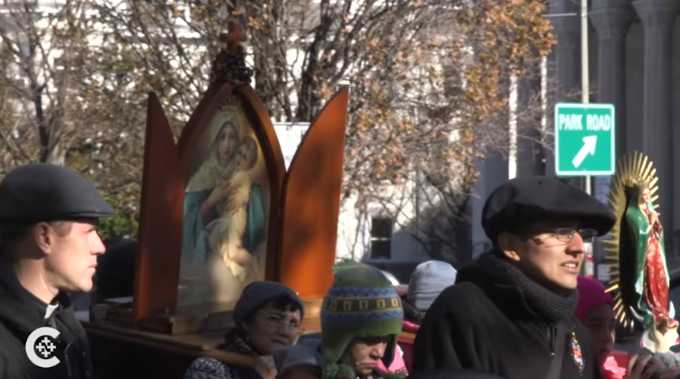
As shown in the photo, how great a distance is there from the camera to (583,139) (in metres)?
17.0

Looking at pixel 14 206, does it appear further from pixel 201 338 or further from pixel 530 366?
pixel 201 338

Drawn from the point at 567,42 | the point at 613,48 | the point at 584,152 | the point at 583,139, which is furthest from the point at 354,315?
the point at 567,42

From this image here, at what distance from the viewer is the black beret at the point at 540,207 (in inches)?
175

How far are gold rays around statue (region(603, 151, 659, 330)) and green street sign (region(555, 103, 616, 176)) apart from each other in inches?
417

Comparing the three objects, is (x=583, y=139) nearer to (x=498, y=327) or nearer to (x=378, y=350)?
(x=378, y=350)

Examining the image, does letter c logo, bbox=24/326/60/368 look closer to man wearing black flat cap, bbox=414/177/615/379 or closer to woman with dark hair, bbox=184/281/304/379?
man wearing black flat cap, bbox=414/177/615/379

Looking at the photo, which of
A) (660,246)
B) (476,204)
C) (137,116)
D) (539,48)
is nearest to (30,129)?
(137,116)

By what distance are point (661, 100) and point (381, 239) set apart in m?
19.0

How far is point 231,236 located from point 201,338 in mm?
845

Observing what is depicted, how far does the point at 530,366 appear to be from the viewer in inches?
172

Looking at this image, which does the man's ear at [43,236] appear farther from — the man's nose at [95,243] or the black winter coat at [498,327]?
the black winter coat at [498,327]

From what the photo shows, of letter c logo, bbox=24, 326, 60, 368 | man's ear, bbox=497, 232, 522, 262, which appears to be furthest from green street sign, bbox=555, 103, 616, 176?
letter c logo, bbox=24, 326, 60, 368

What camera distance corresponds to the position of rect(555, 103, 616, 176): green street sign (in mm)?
16703

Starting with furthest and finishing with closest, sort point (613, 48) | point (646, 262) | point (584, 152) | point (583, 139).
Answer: point (613, 48)
point (583, 139)
point (584, 152)
point (646, 262)
